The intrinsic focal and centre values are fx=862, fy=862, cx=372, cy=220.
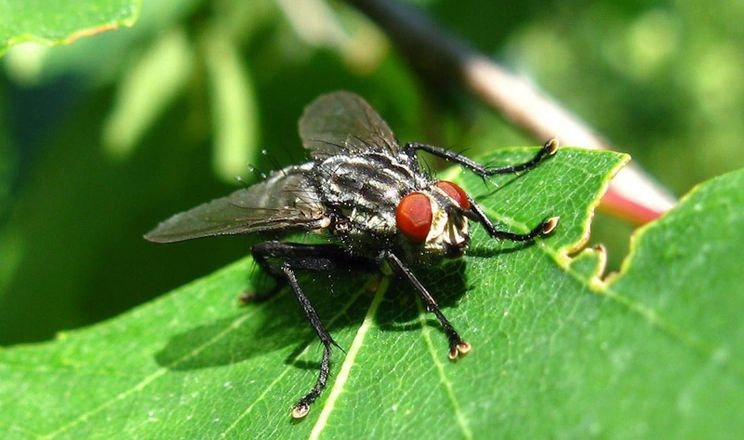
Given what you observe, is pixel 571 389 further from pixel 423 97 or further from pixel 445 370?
pixel 423 97

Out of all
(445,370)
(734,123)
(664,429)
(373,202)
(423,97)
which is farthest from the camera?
(734,123)

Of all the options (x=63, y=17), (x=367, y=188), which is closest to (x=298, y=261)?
(x=367, y=188)

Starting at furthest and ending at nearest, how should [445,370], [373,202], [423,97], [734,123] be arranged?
1. [734,123]
2. [423,97]
3. [373,202]
4. [445,370]

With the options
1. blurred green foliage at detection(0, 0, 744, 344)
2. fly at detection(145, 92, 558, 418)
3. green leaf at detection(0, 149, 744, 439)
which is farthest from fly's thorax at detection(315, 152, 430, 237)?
blurred green foliage at detection(0, 0, 744, 344)

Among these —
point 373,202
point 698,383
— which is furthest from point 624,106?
point 698,383

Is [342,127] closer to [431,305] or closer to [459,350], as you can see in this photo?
[431,305]

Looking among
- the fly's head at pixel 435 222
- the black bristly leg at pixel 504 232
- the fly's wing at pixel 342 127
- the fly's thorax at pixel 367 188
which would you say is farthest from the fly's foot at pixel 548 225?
the fly's wing at pixel 342 127
